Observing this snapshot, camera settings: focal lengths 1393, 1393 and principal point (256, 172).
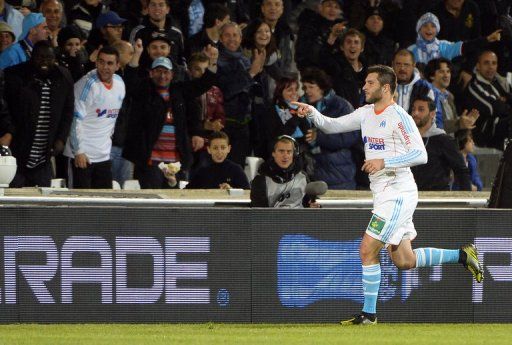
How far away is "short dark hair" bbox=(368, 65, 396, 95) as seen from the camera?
38.8 ft

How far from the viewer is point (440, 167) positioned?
52.4 feet

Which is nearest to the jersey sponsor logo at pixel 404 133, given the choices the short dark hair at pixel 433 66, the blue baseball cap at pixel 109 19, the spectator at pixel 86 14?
the blue baseball cap at pixel 109 19

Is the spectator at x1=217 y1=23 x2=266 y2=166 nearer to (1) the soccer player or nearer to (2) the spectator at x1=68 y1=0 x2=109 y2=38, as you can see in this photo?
(2) the spectator at x1=68 y1=0 x2=109 y2=38

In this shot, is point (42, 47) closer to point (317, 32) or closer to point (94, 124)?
point (94, 124)

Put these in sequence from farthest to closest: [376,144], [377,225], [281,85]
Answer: [281,85] < [376,144] < [377,225]

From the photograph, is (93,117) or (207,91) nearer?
(93,117)

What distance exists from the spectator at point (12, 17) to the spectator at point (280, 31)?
3.39m

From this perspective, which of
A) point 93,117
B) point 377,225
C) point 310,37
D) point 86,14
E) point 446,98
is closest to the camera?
point 377,225

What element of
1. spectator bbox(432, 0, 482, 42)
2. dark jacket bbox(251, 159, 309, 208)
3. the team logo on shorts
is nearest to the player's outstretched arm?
the team logo on shorts

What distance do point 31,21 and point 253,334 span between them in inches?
249

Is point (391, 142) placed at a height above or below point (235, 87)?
below

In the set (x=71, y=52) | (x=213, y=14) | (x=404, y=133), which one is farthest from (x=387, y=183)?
(x=213, y=14)

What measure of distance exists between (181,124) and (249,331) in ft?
16.3

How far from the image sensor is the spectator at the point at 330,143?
16.0m
